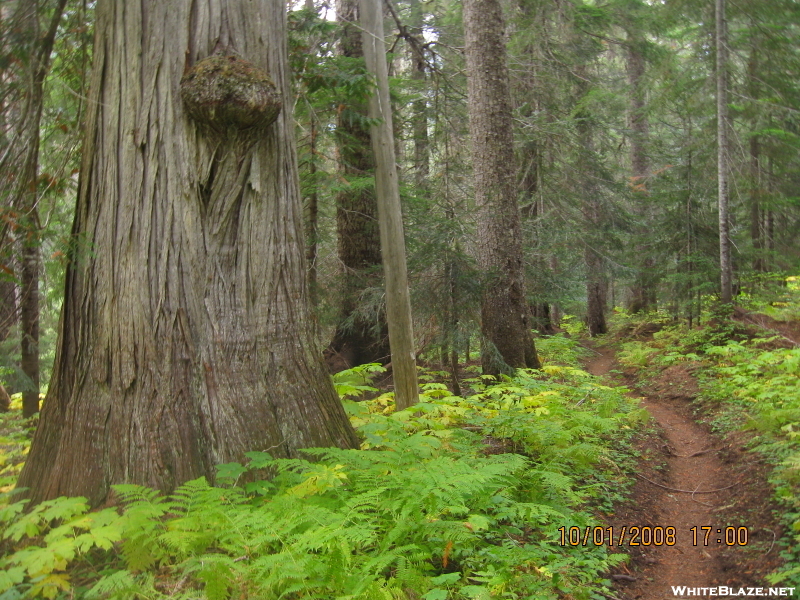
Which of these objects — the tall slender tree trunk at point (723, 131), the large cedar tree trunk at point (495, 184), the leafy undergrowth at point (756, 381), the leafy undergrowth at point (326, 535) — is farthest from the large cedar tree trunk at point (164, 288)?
the tall slender tree trunk at point (723, 131)

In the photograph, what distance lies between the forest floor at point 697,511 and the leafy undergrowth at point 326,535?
34cm

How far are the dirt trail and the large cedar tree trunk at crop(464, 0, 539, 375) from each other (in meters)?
2.71

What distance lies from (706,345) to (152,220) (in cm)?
1081

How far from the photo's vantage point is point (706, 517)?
4449mm

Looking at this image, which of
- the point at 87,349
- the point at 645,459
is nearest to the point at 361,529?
the point at 87,349

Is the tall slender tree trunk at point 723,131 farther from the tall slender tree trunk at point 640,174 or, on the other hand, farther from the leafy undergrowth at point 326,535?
the leafy undergrowth at point 326,535

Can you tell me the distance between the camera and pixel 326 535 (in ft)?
8.32

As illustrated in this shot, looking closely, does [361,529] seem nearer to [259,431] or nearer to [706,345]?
[259,431]

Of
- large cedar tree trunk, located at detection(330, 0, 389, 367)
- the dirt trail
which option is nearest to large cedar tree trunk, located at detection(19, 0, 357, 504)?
the dirt trail

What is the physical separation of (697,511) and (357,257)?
620 centimetres

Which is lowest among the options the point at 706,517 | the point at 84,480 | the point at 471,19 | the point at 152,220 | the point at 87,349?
the point at 706,517

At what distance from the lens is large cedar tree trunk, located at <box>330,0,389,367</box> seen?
28.8ft

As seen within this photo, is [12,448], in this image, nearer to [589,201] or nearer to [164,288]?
[164,288]

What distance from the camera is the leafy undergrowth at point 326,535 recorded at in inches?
99.7
